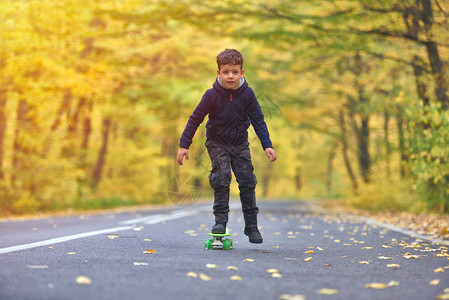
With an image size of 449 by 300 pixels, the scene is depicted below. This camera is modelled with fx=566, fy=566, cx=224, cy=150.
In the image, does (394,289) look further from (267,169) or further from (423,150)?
(267,169)

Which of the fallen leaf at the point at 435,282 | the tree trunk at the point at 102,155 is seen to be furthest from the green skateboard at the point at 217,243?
the tree trunk at the point at 102,155

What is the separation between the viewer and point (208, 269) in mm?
4105

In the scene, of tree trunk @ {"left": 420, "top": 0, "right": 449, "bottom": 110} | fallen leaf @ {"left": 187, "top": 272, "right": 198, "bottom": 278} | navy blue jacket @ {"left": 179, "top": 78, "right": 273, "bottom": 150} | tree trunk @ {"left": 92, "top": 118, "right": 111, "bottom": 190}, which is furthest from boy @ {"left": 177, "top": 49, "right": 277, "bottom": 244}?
tree trunk @ {"left": 92, "top": 118, "right": 111, "bottom": 190}

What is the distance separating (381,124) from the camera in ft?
76.3

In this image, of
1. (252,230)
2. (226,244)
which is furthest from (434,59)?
(226,244)

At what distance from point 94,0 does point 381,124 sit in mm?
12583

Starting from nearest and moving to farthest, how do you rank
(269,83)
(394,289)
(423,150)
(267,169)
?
(394,289)
(423,150)
(269,83)
(267,169)

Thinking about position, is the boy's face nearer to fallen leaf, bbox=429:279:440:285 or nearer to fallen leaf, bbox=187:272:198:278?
fallen leaf, bbox=187:272:198:278

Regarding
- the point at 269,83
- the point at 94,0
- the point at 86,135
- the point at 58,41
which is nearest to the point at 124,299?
the point at 58,41

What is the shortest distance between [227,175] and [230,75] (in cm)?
97

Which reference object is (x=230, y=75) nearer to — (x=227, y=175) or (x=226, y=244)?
(x=227, y=175)

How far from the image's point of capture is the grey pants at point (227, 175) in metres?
5.56

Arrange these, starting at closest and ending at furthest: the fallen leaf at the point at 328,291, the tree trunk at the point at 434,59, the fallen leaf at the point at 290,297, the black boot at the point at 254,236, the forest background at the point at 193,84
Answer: the fallen leaf at the point at 290,297 < the fallen leaf at the point at 328,291 < the black boot at the point at 254,236 < the tree trunk at the point at 434,59 < the forest background at the point at 193,84

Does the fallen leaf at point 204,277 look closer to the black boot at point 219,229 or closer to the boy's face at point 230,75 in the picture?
the black boot at point 219,229
